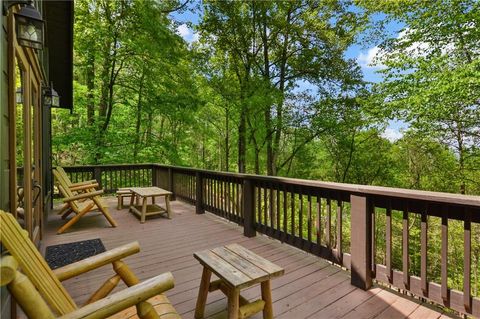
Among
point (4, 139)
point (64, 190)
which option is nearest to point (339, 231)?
point (4, 139)

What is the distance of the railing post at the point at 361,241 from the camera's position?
2.50m

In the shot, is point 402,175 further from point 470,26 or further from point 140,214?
point 140,214

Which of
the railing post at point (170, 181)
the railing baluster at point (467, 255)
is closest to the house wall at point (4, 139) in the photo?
the railing baluster at point (467, 255)

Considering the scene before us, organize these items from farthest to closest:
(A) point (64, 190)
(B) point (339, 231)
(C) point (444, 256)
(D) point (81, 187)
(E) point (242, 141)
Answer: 1. (E) point (242, 141)
2. (D) point (81, 187)
3. (A) point (64, 190)
4. (B) point (339, 231)
5. (C) point (444, 256)

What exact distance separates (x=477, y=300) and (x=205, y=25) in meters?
11.3

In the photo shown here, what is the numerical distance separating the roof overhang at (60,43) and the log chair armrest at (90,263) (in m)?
4.06

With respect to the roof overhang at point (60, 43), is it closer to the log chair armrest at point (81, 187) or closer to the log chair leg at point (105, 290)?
the log chair armrest at point (81, 187)

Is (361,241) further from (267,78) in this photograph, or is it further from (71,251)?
(267,78)

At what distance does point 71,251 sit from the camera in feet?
11.4

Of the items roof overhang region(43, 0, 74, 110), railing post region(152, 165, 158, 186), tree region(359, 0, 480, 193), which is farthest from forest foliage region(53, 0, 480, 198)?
roof overhang region(43, 0, 74, 110)

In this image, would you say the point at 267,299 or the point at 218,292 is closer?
the point at 267,299

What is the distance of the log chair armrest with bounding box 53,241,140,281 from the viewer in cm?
157

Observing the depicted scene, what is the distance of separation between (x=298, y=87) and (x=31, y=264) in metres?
11.5

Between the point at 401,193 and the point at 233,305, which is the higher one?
the point at 401,193
